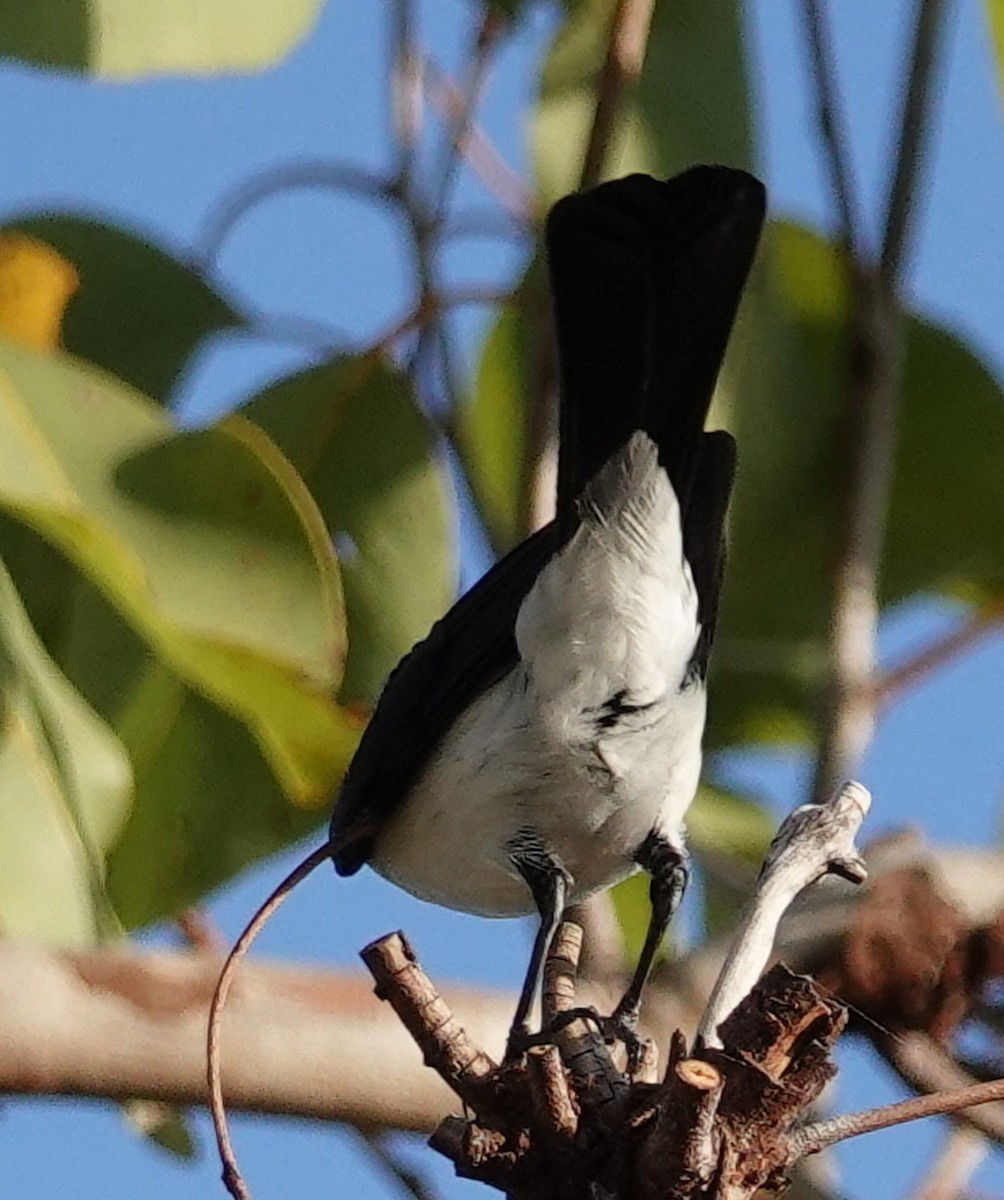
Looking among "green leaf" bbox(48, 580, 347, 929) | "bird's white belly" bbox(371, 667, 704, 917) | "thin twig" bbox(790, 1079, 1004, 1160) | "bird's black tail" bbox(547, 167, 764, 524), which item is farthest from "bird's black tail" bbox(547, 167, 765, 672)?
"thin twig" bbox(790, 1079, 1004, 1160)

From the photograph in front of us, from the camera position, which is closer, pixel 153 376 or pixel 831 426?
pixel 153 376

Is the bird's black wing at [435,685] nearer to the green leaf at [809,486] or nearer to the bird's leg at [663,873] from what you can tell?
the bird's leg at [663,873]

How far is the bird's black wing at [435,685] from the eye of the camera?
6.26 feet

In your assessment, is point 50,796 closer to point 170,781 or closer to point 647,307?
point 170,781

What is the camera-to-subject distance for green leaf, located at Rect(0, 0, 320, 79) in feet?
6.57

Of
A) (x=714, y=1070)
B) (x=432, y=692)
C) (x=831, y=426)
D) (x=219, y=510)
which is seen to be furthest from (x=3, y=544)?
(x=714, y=1070)

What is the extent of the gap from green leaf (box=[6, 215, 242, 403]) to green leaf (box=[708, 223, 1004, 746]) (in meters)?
0.59

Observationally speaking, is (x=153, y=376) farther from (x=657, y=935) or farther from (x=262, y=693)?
(x=657, y=935)

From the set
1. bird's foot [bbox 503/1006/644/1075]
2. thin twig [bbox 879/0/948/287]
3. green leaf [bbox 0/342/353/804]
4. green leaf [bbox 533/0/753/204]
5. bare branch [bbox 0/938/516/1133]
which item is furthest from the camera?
thin twig [bbox 879/0/948/287]

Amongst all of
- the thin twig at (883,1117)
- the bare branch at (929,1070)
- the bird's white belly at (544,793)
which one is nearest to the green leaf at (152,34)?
the bird's white belly at (544,793)

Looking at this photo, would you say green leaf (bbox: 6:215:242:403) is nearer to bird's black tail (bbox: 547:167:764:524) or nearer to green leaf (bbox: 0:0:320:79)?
green leaf (bbox: 0:0:320:79)

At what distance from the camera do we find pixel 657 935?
1.79 m

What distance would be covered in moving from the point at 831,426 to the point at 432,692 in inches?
36.1

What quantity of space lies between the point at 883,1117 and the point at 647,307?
74 cm
